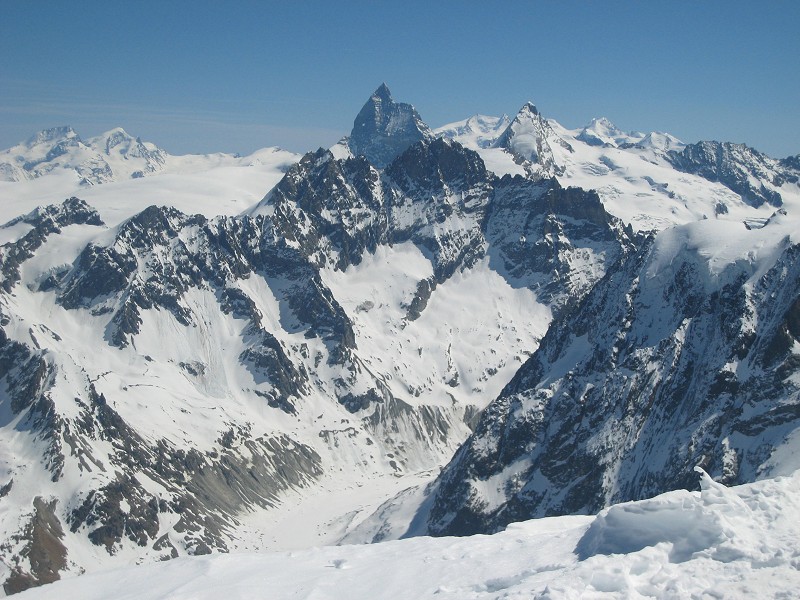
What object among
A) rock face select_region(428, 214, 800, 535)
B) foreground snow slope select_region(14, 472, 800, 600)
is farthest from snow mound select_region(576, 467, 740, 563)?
rock face select_region(428, 214, 800, 535)

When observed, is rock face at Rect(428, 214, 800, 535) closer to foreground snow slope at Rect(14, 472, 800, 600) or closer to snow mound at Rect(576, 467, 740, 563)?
foreground snow slope at Rect(14, 472, 800, 600)

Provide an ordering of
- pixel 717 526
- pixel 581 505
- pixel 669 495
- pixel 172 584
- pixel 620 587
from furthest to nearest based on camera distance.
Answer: pixel 581 505 → pixel 172 584 → pixel 669 495 → pixel 717 526 → pixel 620 587

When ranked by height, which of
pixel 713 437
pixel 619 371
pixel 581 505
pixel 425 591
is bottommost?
pixel 581 505

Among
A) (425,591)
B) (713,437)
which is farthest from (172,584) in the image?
(713,437)

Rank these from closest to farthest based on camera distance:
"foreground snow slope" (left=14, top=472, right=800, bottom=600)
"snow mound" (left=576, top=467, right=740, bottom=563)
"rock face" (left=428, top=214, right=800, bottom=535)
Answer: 1. "foreground snow slope" (left=14, top=472, right=800, bottom=600)
2. "snow mound" (left=576, top=467, right=740, bottom=563)
3. "rock face" (left=428, top=214, right=800, bottom=535)

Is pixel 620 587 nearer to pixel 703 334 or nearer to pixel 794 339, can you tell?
pixel 794 339

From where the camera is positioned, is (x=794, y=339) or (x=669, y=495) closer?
(x=669, y=495)

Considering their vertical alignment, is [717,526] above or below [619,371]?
above
